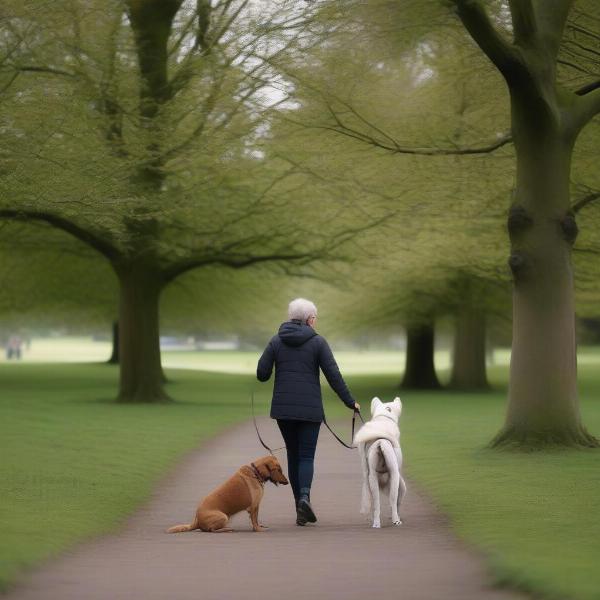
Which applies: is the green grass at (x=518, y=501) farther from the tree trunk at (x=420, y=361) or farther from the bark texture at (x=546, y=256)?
the tree trunk at (x=420, y=361)

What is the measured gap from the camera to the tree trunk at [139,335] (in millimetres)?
31141

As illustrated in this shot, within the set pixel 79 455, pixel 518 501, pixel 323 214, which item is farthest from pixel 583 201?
pixel 323 214

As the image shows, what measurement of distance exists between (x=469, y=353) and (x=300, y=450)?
31312 mm

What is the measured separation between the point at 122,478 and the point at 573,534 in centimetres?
678

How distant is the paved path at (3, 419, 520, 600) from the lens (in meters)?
6.98

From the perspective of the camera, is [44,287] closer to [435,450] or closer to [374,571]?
[435,450]

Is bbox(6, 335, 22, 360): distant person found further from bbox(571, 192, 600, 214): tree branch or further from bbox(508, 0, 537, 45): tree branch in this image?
bbox(508, 0, 537, 45): tree branch

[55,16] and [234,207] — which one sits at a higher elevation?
[55,16]

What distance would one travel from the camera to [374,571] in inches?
304

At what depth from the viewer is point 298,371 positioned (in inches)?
416

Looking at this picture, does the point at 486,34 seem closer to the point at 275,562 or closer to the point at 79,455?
the point at 79,455

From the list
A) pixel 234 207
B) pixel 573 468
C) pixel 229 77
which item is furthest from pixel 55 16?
pixel 573 468

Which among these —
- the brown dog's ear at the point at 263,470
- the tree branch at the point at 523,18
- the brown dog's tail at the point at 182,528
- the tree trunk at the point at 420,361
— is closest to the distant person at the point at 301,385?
the brown dog's ear at the point at 263,470

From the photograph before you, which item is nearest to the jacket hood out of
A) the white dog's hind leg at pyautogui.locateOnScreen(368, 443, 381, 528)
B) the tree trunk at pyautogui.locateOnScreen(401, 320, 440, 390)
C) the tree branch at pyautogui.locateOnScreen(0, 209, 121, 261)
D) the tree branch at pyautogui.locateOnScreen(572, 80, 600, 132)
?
the white dog's hind leg at pyautogui.locateOnScreen(368, 443, 381, 528)
